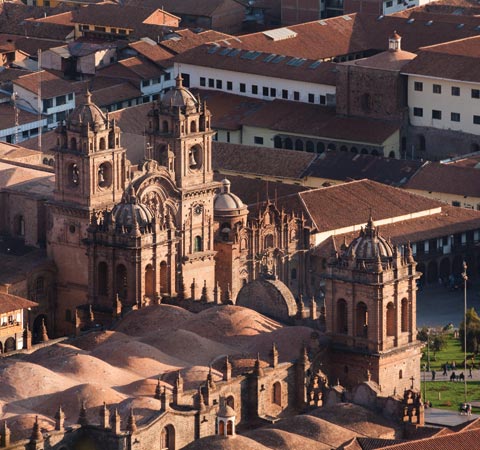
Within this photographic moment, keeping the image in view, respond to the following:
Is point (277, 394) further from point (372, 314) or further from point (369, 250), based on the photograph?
point (369, 250)

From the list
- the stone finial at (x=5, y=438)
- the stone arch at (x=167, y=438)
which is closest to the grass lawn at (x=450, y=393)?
the stone arch at (x=167, y=438)

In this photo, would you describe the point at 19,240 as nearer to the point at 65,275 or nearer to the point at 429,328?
the point at 65,275

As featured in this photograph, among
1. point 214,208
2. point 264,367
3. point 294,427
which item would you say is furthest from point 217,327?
point 214,208

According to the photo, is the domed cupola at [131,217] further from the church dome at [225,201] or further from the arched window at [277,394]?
the church dome at [225,201]

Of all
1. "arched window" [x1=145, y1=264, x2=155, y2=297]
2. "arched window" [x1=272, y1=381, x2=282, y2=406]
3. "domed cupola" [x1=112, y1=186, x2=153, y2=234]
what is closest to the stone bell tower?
"arched window" [x1=272, y1=381, x2=282, y2=406]

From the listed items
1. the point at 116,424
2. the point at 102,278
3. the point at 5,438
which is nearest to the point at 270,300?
the point at 102,278
